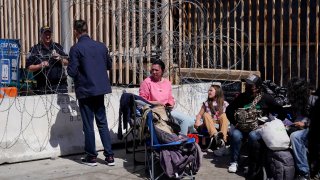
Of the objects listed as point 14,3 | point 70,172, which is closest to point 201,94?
point 70,172

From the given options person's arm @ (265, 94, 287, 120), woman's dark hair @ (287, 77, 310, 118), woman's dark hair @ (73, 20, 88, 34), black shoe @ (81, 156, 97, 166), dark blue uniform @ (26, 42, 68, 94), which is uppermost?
woman's dark hair @ (73, 20, 88, 34)

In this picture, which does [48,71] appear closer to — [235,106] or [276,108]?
[235,106]

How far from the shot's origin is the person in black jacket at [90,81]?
7305mm

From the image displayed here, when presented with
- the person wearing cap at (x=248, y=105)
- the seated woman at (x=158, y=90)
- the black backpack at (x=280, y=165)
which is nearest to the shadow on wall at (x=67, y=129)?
the seated woman at (x=158, y=90)

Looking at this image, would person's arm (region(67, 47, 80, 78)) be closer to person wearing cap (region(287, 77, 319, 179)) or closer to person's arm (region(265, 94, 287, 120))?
person's arm (region(265, 94, 287, 120))

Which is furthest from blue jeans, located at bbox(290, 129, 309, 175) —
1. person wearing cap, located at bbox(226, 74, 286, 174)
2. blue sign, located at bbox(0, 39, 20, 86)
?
blue sign, located at bbox(0, 39, 20, 86)

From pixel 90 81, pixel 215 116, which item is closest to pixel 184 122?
pixel 215 116

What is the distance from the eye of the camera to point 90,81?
7301mm

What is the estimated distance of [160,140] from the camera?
22.4 feet

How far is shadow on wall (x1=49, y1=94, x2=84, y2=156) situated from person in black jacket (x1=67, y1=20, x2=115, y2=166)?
0.62 metres

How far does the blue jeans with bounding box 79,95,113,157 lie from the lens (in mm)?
7469

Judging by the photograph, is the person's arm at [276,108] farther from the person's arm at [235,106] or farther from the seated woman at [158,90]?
the seated woman at [158,90]

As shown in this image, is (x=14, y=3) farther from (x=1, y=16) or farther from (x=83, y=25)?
(x=83, y=25)

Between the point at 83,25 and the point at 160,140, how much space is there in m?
1.87
